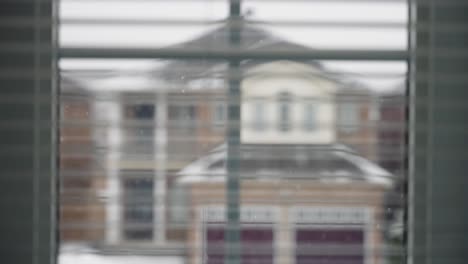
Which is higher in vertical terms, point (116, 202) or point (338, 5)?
point (338, 5)

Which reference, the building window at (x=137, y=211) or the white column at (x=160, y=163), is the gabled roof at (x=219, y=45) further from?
the building window at (x=137, y=211)

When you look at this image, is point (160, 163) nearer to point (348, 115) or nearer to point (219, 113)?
point (219, 113)

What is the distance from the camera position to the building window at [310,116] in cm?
148

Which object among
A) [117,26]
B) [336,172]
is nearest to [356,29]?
[336,172]

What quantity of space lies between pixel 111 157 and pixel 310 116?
379 mm

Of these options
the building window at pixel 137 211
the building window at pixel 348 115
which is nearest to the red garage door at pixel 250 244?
the building window at pixel 137 211

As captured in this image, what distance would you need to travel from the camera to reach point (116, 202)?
1.46 metres

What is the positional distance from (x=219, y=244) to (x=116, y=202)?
0.21m

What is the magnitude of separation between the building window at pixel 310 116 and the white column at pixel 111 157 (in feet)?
1.14

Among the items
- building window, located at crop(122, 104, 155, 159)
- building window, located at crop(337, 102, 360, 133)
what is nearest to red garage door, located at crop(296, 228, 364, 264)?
building window, located at crop(337, 102, 360, 133)

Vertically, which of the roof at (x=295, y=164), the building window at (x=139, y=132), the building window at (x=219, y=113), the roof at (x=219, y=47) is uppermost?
the roof at (x=219, y=47)

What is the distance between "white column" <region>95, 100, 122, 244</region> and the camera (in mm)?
1457

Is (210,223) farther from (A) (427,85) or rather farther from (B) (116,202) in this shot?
(A) (427,85)

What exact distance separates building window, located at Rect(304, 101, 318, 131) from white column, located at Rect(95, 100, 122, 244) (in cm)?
35
